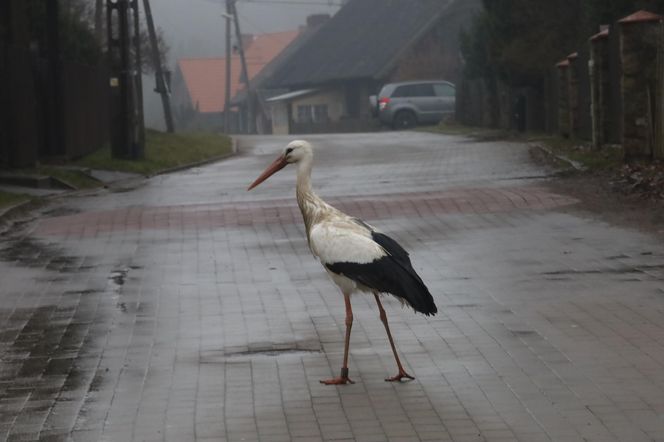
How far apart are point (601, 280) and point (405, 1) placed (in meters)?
62.7

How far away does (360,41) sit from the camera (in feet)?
234

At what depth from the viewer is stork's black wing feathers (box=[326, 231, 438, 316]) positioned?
7.57m

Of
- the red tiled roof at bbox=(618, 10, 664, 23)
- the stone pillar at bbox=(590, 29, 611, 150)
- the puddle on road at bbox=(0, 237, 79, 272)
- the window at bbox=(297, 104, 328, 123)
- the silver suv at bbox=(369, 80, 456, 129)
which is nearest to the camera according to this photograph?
the puddle on road at bbox=(0, 237, 79, 272)

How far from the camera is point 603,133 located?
935 inches

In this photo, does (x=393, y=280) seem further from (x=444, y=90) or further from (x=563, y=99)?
(x=444, y=90)

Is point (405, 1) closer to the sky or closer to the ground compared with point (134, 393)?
closer to the sky

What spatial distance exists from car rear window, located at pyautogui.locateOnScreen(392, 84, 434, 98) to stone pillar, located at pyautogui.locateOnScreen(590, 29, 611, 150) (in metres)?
29.3

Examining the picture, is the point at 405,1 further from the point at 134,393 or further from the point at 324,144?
the point at 134,393

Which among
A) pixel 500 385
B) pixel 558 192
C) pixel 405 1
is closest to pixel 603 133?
pixel 558 192

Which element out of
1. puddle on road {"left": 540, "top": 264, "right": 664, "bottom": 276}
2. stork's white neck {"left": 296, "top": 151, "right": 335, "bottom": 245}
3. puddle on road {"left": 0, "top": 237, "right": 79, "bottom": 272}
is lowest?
puddle on road {"left": 540, "top": 264, "right": 664, "bottom": 276}

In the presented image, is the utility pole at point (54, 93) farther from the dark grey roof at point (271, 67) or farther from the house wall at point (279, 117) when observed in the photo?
the dark grey roof at point (271, 67)

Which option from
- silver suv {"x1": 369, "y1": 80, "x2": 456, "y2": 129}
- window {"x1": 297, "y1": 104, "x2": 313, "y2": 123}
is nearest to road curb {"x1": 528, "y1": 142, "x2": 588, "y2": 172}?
silver suv {"x1": 369, "y1": 80, "x2": 456, "y2": 129}

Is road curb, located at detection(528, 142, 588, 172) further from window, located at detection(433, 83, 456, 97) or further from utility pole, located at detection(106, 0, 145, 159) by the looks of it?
window, located at detection(433, 83, 456, 97)

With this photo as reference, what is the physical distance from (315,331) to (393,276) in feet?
6.31
